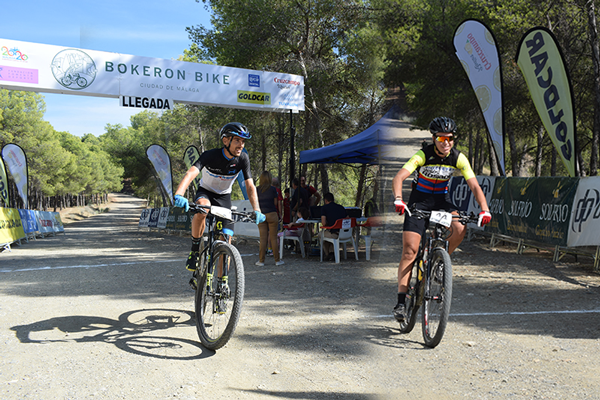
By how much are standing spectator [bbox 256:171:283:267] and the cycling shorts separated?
448cm

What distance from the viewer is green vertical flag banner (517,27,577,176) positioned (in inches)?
354

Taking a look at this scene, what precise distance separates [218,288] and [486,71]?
31.5 ft

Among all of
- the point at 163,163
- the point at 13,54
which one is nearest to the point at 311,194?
the point at 13,54

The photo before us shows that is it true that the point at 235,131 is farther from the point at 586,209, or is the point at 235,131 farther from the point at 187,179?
the point at 586,209

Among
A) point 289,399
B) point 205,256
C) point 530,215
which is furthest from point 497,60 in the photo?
point 289,399

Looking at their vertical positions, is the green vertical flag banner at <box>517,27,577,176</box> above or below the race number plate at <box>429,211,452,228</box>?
above

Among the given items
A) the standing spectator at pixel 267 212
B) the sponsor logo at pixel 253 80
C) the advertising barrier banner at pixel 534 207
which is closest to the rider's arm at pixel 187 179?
the standing spectator at pixel 267 212

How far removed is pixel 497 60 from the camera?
1102 centimetres

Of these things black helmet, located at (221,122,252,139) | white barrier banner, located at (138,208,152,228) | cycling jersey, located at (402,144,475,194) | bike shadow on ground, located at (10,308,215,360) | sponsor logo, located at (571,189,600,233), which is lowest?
white barrier banner, located at (138,208,152,228)

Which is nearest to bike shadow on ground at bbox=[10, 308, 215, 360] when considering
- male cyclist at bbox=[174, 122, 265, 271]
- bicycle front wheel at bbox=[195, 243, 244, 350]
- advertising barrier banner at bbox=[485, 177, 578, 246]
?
bicycle front wheel at bbox=[195, 243, 244, 350]

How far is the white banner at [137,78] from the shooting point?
10.8 meters

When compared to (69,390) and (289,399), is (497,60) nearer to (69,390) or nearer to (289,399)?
(289,399)

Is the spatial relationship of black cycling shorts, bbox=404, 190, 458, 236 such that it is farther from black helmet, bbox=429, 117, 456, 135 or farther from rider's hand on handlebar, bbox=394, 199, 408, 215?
→ black helmet, bbox=429, 117, 456, 135

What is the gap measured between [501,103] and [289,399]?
9.84 metres
